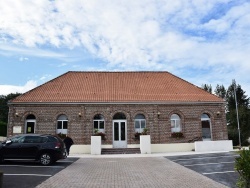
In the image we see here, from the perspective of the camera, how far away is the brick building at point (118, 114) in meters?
25.1

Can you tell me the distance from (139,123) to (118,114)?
7.13 feet

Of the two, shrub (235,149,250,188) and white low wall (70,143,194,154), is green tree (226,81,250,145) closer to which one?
white low wall (70,143,194,154)

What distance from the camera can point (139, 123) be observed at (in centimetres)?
2591

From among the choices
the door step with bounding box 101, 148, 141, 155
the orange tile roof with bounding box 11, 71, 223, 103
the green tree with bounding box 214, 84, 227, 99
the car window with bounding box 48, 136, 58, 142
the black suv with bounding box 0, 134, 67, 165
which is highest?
the green tree with bounding box 214, 84, 227, 99

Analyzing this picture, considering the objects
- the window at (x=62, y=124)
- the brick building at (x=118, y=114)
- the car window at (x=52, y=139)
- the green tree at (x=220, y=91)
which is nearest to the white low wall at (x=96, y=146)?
the brick building at (x=118, y=114)

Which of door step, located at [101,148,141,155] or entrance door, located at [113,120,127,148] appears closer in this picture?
door step, located at [101,148,141,155]

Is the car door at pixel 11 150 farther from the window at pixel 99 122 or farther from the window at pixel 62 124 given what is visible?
the window at pixel 99 122

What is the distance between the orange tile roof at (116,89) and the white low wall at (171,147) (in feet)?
13.9

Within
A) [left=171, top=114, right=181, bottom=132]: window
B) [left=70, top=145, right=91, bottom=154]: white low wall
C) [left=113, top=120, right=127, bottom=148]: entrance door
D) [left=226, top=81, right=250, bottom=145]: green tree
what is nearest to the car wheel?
[left=70, top=145, right=91, bottom=154]: white low wall

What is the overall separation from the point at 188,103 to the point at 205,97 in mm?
2220

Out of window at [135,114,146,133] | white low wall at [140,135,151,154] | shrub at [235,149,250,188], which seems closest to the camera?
shrub at [235,149,250,188]

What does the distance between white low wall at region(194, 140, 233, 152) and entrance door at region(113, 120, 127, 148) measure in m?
6.50

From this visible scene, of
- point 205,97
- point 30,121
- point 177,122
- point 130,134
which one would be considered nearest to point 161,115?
point 177,122

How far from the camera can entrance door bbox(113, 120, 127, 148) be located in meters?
25.4
